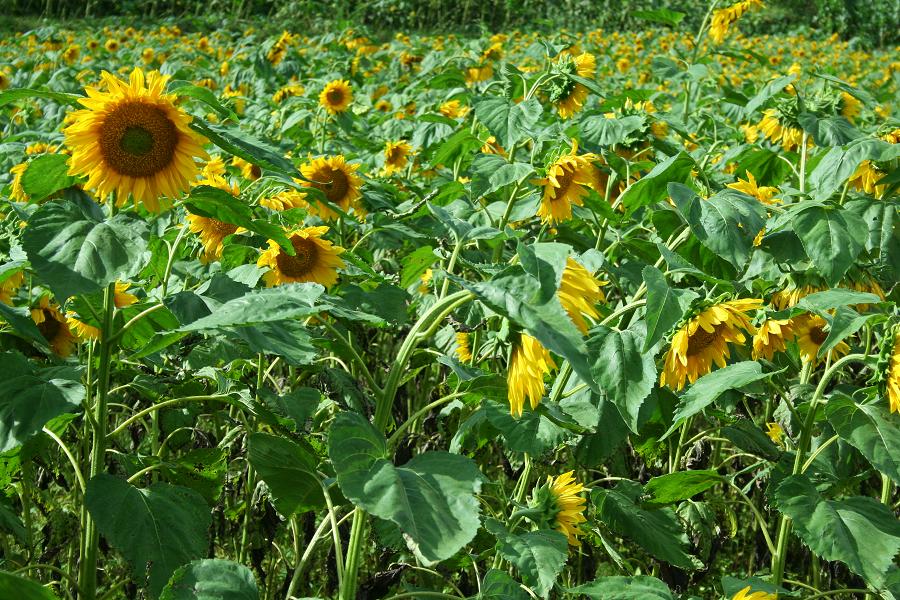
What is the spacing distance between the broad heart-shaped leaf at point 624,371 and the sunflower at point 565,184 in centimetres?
63

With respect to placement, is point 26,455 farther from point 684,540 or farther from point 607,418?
point 684,540

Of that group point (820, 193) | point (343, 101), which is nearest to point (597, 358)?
point (820, 193)

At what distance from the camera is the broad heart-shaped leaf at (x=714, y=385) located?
130 cm

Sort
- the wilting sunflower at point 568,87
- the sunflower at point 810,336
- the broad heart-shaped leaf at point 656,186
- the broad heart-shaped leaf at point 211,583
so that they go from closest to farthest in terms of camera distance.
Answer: the broad heart-shaped leaf at point 211,583 < the sunflower at point 810,336 < the broad heart-shaped leaf at point 656,186 < the wilting sunflower at point 568,87

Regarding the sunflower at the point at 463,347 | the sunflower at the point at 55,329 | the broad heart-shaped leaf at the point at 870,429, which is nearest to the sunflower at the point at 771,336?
the broad heart-shaped leaf at the point at 870,429

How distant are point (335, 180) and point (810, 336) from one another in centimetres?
122

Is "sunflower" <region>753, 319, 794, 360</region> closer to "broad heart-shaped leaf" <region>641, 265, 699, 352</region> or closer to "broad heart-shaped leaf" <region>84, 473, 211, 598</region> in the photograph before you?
"broad heart-shaped leaf" <region>641, 265, 699, 352</region>

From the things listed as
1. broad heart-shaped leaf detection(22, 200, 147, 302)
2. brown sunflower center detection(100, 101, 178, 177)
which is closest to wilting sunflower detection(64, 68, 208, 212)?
brown sunflower center detection(100, 101, 178, 177)

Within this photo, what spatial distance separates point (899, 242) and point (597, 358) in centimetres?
74

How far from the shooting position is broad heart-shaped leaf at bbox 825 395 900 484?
1.29 metres

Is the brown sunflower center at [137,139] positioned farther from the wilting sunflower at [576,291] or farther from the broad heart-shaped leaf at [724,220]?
the broad heart-shaped leaf at [724,220]

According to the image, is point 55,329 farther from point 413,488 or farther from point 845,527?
point 845,527

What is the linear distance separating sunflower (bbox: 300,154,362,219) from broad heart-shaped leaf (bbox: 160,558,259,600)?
1.39m

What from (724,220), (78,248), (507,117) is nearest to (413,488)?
(78,248)
